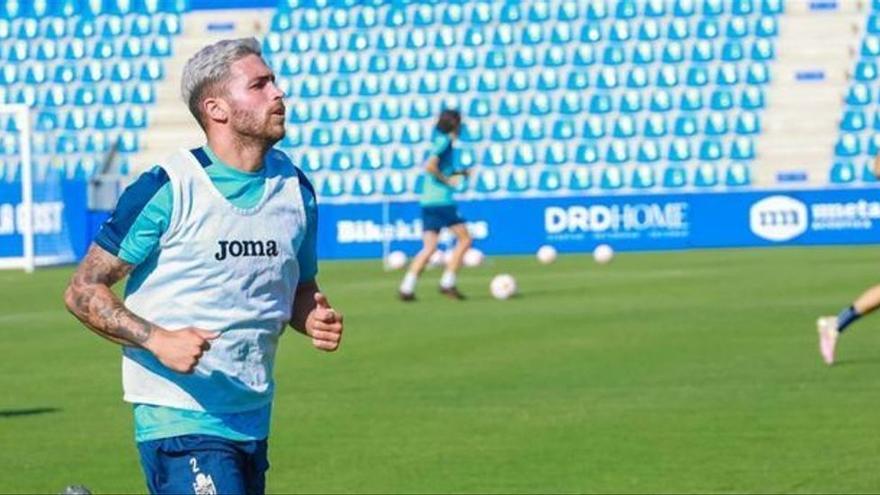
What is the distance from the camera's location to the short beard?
652 centimetres

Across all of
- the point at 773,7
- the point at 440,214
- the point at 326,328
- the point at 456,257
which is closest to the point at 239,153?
the point at 326,328

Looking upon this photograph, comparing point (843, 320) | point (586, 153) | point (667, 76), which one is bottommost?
point (586, 153)

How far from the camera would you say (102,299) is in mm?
6434

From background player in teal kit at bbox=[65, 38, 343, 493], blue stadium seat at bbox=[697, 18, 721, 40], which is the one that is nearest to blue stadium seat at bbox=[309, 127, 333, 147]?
blue stadium seat at bbox=[697, 18, 721, 40]

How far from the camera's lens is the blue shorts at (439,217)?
1053 inches

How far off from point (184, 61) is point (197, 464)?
1616 inches

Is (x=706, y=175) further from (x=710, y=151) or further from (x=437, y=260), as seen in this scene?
(x=437, y=260)

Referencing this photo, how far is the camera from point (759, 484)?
11812 mm

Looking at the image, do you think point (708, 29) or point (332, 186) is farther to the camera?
point (708, 29)

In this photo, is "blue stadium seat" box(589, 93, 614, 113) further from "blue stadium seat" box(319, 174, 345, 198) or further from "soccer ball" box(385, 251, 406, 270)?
"soccer ball" box(385, 251, 406, 270)

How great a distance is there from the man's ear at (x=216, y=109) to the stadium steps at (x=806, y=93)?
127ft

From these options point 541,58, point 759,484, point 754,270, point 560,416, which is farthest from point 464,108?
point 759,484

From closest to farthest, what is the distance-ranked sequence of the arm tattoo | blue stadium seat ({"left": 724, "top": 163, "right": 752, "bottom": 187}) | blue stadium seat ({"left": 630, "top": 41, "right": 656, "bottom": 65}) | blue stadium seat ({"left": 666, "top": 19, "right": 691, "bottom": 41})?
the arm tattoo → blue stadium seat ({"left": 724, "top": 163, "right": 752, "bottom": 187}) → blue stadium seat ({"left": 630, "top": 41, "right": 656, "bottom": 65}) → blue stadium seat ({"left": 666, "top": 19, "right": 691, "bottom": 41})

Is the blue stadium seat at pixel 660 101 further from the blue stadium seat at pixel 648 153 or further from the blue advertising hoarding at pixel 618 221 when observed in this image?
the blue advertising hoarding at pixel 618 221
